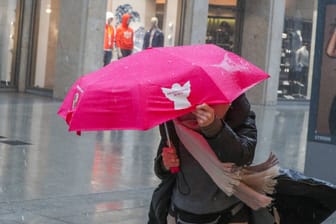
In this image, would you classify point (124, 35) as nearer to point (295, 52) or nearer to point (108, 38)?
point (108, 38)

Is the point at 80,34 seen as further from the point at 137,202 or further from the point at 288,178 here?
the point at 288,178

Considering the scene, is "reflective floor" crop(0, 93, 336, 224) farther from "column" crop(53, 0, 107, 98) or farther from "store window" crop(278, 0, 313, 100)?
"store window" crop(278, 0, 313, 100)

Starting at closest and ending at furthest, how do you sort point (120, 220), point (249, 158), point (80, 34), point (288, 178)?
point (249, 158)
point (288, 178)
point (120, 220)
point (80, 34)

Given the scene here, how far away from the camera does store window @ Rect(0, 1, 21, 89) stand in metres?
19.4

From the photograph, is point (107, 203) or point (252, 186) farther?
point (107, 203)

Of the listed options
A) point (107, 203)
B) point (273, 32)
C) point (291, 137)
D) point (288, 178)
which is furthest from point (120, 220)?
point (273, 32)

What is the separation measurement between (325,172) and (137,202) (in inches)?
73.8

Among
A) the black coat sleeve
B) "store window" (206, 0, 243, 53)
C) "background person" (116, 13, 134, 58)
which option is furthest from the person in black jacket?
"store window" (206, 0, 243, 53)

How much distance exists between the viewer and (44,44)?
771 inches

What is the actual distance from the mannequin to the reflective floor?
549 centimetres

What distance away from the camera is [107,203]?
7.13 m

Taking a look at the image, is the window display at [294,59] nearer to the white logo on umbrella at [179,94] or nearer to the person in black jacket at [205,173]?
the person in black jacket at [205,173]

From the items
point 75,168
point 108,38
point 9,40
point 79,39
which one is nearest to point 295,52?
point 108,38

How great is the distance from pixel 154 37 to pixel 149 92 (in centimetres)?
1711
